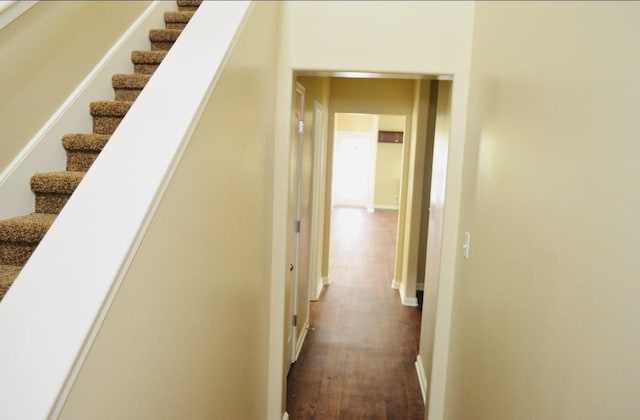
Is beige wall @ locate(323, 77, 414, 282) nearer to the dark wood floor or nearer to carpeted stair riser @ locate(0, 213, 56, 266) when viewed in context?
the dark wood floor

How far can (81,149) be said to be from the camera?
2156 millimetres

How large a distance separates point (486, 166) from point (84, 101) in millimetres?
2031

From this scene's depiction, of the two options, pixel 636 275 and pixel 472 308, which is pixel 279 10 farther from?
pixel 636 275

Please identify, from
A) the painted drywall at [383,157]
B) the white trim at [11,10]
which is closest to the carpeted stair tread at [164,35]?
the white trim at [11,10]

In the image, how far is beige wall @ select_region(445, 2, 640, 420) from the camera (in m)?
0.96

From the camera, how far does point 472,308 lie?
7.05 ft

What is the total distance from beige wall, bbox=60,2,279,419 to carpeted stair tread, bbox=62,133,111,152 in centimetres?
72

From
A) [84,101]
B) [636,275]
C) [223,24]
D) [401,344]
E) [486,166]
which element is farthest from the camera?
[401,344]

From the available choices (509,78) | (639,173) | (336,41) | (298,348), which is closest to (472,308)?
(509,78)

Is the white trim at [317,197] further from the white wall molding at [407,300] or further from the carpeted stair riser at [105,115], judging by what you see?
the carpeted stair riser at [105,115]

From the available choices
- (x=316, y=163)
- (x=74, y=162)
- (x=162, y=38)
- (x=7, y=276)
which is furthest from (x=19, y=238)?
(x=316, y=163)

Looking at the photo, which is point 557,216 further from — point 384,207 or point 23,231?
point 384,207

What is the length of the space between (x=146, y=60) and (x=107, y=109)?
561mm

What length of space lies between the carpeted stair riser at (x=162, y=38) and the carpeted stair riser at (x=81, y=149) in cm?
104
